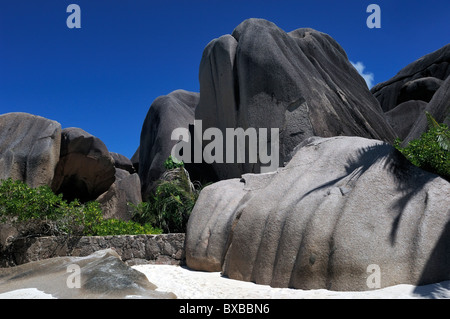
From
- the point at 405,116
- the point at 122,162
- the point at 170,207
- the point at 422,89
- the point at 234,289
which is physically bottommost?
the point at 122,162

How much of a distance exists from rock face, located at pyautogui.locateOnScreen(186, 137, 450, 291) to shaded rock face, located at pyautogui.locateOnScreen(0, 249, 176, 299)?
1.49 metres

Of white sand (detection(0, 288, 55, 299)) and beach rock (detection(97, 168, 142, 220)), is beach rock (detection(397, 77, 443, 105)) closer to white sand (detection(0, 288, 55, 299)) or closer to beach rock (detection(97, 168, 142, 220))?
beach rock (detection(97, 168, 142, 220))

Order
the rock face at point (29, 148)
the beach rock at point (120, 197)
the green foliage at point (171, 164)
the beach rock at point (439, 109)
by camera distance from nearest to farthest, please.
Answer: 1. the beach rock at point (439, 109)
2. the rock face at point (29, 148)
3. the green foliage at point (171, 164)
4. the beach rock at point (120, 197)

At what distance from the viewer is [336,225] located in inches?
187

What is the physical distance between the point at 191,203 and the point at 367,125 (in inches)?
238

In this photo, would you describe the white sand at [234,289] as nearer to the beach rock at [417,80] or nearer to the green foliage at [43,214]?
the green foliage at [43,214]

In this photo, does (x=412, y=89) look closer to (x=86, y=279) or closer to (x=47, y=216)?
(x=47, y=216)

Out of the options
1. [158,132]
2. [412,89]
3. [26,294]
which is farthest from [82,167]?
[412,89]

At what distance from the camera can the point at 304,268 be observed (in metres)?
4.76

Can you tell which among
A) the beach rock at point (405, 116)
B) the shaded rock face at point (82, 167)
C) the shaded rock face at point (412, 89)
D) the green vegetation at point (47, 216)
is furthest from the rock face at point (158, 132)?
the beach rock at point (405, 116)

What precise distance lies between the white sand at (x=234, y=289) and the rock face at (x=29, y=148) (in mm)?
6773

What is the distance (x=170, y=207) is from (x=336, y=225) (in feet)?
19.1

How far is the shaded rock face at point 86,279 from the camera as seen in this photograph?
421cm

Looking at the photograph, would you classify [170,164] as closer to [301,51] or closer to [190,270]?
[301,51]
